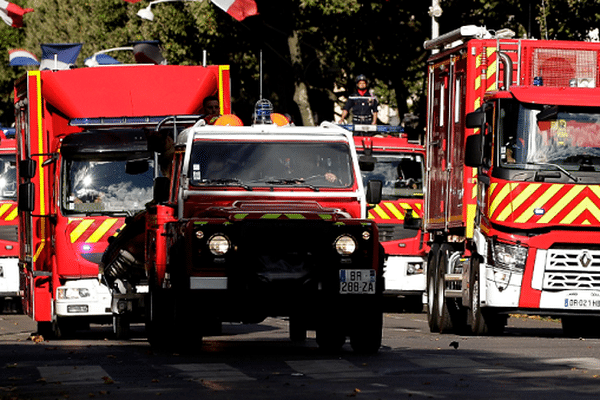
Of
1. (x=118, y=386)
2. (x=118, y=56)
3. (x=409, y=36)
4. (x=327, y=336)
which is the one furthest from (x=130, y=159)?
(x=118, y=56)

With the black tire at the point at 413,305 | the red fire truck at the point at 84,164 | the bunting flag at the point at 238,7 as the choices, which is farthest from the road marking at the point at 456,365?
the bunting flag at the point at 238,7

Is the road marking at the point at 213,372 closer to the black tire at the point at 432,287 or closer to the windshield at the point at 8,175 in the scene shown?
the black tire at the point at 432,287

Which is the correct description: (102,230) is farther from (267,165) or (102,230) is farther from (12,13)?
(12,13)

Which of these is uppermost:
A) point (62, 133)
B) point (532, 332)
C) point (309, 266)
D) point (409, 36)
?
point (409, 36)

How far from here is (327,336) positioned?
15.5 meters

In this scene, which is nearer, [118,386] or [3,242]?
[118,386]

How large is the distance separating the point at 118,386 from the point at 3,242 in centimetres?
1505

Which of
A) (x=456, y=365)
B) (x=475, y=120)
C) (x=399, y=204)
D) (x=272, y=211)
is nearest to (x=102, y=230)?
(x=272, y=211)

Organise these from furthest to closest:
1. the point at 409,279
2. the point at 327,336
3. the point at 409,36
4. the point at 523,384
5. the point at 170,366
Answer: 1. the point at 409,36
2. the point at 409,279
3. the point at 327,336
4. the point at 170,366
5. the point at 523,384

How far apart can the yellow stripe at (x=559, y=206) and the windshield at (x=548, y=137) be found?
0.30 metres

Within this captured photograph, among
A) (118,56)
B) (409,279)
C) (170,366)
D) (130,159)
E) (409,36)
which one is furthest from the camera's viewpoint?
(118,56)

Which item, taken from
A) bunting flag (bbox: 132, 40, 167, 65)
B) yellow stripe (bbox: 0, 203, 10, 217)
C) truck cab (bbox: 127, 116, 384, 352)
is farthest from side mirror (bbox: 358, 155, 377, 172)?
bunting flag (bbox: 132, 40, 167, 65)

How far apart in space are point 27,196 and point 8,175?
7.43 metres

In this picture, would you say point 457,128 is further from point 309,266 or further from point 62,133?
point 309,266
